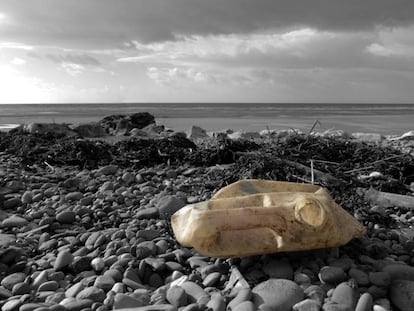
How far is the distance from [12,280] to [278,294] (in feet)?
5.23

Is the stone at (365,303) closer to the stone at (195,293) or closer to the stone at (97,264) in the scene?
the stone at (195,293)

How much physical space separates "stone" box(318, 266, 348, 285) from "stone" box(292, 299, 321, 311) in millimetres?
226

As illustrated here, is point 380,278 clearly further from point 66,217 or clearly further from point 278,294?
point 66,217

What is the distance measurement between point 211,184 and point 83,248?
5.43 ft

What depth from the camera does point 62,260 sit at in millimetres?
2795

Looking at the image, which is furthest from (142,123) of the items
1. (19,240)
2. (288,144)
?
(19,240)

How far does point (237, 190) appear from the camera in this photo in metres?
2.84

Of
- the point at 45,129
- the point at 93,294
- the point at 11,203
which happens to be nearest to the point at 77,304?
the point at 93,294

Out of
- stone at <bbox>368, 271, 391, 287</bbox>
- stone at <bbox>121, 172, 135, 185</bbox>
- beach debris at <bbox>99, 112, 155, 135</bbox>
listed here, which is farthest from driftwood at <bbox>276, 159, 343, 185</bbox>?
beach debris at <bbox>99, 112, 155, 135</bbox>

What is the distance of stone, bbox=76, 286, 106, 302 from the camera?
232 centimetres

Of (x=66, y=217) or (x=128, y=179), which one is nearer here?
(x=66, y=217)

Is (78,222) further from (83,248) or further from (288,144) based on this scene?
(288,144)

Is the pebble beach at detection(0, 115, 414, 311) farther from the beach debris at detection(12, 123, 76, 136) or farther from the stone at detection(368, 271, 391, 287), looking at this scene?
the beach debris at detection(12, 123, 76, 136)

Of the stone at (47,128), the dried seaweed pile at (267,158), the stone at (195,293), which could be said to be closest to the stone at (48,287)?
the stone at (195,293)
